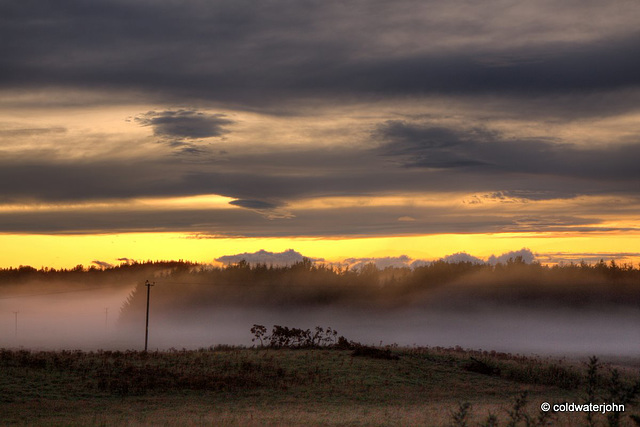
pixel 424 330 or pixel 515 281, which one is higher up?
pixel 515 281

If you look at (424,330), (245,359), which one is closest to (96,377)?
(245,359)

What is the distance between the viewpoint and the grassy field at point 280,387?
3703 cm

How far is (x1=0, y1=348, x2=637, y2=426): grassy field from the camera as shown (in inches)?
1458

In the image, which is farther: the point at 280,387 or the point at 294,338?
the point at 294,338

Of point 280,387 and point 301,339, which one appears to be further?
point 301,339

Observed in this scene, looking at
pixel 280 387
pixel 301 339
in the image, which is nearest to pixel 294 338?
pixel 301 339

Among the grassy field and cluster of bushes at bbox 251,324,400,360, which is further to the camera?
cluster of bushes at bbox 251,324,400,360

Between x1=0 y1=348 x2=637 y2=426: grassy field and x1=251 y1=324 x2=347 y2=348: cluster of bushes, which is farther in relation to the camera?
x1=251 y1=324 x2=347 y2=348: cluster of bushes

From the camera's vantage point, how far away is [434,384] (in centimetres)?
5684

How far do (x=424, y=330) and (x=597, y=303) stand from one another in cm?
4671

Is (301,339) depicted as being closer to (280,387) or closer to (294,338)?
(294,338)

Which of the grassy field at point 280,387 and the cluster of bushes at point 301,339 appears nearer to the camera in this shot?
the grassy field at point 280,387

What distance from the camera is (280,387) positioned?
172 feet

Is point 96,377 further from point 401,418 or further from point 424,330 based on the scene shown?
point 424,330
